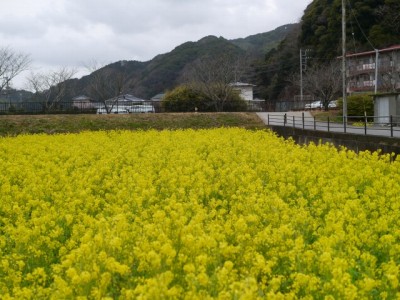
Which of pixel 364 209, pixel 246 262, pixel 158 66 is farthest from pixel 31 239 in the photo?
pixel 158 66

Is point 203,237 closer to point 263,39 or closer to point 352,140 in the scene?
point 352,140

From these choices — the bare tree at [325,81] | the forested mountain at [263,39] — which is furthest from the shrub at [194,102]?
the forested mountain at [263,39]

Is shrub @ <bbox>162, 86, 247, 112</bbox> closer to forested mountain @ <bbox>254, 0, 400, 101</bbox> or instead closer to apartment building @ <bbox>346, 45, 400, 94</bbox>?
apartment building @ <bbox>346, 45, 400, 94</bbox>

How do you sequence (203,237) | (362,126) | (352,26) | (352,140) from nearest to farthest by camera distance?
(203,237), (352,140), (362,126), (352,26)

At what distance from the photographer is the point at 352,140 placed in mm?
18281

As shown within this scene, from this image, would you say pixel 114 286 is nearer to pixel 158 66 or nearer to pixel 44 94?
pixel 44 94

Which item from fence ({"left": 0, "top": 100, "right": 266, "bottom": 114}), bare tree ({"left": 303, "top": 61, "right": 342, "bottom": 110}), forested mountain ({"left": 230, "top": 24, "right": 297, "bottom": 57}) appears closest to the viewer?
fence ({"left": 0, "top": 100, "right": 266, "bottom": 114})

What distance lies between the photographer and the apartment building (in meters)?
48.8

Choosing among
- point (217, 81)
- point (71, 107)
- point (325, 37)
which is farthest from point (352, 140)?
point (325, 37)

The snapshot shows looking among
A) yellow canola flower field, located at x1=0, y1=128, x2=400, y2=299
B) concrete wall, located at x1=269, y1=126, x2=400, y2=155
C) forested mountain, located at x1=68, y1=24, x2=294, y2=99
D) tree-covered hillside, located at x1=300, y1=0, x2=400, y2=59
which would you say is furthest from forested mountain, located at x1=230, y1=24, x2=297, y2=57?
yellow canola flower field, located at x1=0, y1=128, x2=400, y2=299

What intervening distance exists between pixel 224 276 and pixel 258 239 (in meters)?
1.66

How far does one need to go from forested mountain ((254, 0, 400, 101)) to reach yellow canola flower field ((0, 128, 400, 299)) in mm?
45917

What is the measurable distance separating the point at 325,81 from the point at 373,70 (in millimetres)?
8455

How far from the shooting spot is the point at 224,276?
14.0 feet
